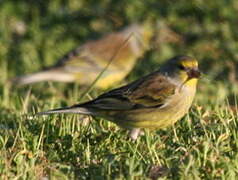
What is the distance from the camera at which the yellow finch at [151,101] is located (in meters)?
6.25

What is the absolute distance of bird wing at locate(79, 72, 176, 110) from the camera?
634 centimetres

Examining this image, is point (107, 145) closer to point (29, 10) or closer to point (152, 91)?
point (152, 91)

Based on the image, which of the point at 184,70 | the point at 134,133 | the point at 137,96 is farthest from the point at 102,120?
the point at 184,70

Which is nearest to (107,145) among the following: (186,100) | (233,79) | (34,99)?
(186,100)

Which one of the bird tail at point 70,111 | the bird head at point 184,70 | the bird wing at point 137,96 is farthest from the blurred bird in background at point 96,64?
the bird tail at point 70,111

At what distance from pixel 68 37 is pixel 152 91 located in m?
5.78

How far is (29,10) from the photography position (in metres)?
12.4

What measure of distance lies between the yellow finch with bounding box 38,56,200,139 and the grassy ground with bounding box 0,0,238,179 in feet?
0.43

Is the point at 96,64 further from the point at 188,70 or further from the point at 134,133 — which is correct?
the point at 134,133

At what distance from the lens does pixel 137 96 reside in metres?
6.46

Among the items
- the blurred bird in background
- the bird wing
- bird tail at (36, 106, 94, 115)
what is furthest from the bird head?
the blurred bird in background

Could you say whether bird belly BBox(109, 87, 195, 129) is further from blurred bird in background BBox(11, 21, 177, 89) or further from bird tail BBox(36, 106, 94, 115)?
blurred bird in background BBox(11, 21, 177, 89)

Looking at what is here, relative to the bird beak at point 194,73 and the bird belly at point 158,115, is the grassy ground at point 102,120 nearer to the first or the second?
the bird belly at point 158,115

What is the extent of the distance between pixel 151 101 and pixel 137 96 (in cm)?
14
